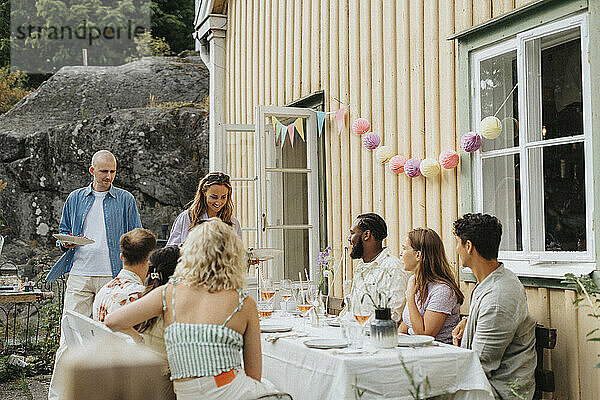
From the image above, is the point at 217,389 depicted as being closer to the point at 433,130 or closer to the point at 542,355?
the point at 542,355

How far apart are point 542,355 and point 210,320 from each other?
177cm

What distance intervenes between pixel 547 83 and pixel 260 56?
3.98 metres

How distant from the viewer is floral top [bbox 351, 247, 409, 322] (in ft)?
14.7

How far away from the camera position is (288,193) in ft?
22.5

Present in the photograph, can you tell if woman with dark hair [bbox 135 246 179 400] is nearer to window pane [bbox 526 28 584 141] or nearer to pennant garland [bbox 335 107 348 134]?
window pane [bbox 526 28 584 141]

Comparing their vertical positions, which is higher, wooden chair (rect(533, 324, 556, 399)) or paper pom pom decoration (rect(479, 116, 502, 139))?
paper pom pom decoration (rect(479, 116, 502, 139))

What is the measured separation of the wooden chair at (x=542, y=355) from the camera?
3.69 metres

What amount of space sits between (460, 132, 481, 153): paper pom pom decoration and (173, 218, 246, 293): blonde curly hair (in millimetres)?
1832

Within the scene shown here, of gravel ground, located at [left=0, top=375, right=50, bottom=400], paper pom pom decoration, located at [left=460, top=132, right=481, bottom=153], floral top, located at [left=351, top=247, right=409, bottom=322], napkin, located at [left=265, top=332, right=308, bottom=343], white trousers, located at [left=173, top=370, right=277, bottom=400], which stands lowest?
gravel ground, located at [left=0, top=375, right=50, bottom=400]

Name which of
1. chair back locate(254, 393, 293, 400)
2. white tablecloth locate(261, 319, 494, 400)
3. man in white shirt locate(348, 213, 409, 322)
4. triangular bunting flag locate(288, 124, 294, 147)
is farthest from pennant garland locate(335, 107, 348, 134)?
chair back locate(254, 393, 293, 400)

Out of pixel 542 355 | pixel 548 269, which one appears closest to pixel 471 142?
pixel 548 269

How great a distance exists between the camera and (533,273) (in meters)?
3.98

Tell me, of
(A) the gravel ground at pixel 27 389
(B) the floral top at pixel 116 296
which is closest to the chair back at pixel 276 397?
(B) the floral top at pixel 116 296

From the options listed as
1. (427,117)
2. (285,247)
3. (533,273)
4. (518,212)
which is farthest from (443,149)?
(285,247)
